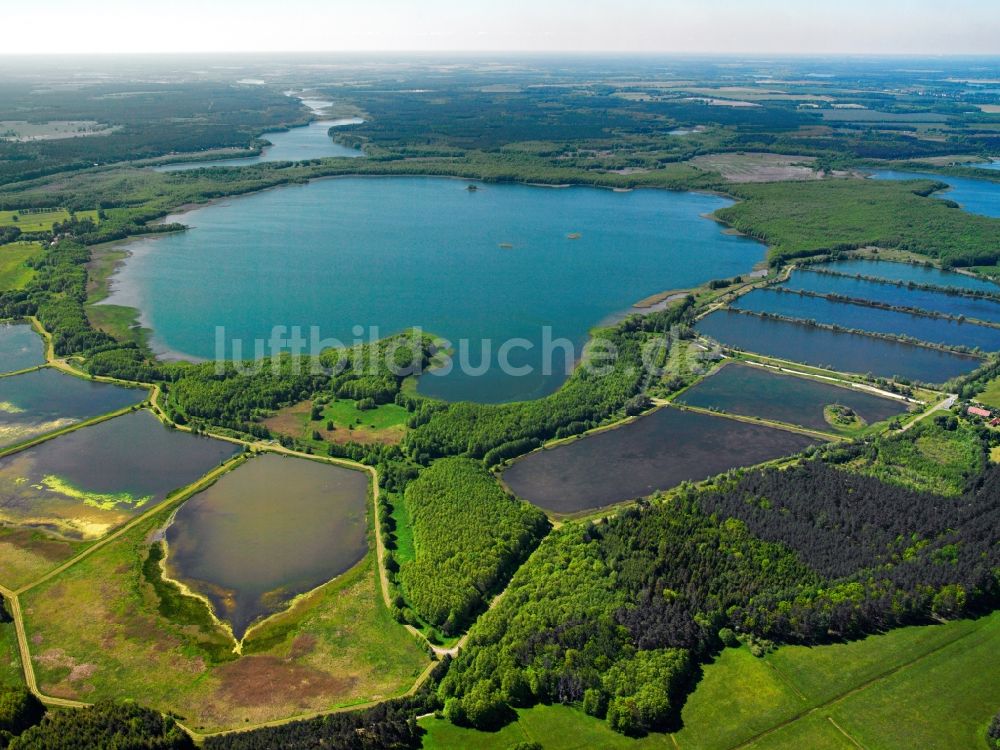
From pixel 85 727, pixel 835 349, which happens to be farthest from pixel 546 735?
pixel 835 349

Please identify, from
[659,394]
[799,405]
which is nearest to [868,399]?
[799,405]

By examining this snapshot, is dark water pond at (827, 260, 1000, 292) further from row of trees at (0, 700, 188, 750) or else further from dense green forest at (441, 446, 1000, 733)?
row of trees at (0, 700, 188, 750)

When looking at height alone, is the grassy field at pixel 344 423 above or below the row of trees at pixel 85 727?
above

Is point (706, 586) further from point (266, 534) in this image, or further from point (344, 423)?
point (344, 423)

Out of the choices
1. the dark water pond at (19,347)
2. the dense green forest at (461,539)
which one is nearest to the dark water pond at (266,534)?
the dense green forest at (461,539)

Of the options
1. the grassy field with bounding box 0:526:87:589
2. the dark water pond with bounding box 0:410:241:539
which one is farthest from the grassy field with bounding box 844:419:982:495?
the grassy field with bounding box 0:526:87:589

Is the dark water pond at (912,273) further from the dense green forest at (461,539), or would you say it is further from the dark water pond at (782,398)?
the dense green forest at (461,539)
